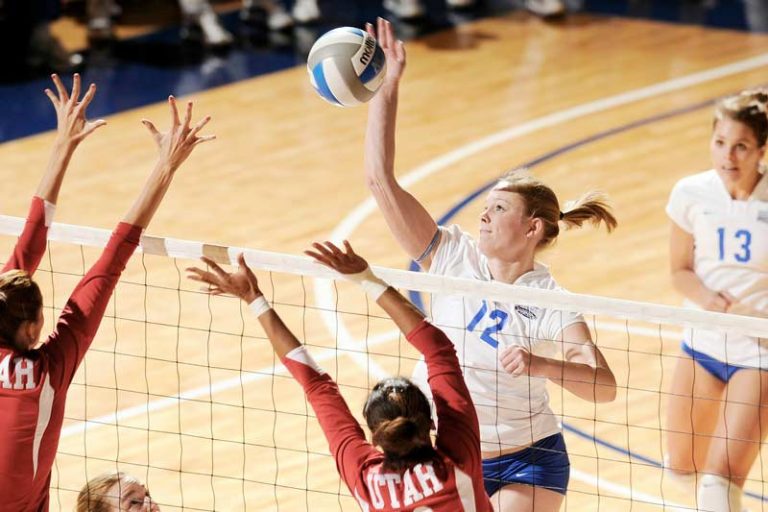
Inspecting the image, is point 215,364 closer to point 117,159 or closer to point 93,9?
point 117,159

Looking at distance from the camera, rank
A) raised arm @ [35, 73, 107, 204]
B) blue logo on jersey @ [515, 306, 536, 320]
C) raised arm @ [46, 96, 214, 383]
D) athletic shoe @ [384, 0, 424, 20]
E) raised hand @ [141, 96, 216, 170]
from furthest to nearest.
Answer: athletic shoe @ [384, 0, 424, 20]
blue logo on jersey @ [515, 306, 536, 320]
raised arm @ [35, 73, 107, 204]
raised hand @ [141, 96, 216, 170]
raised arm @ [46, 96, 214, 383]

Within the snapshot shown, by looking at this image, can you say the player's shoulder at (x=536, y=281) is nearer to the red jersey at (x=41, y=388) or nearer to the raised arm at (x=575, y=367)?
the raised arm at (x=575, y=367)

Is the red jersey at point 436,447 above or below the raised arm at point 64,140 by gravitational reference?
below

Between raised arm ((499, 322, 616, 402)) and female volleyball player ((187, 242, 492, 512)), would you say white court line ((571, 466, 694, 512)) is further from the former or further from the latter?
female volleyball player ((187, 242, 492, 512))

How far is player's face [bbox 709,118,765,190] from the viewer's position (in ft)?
20.7

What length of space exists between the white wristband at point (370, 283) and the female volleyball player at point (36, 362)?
842 mm

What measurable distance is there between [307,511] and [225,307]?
2.71 m

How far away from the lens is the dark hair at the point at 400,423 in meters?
4.27

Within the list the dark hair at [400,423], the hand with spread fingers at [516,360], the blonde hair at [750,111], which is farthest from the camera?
the blonde hair at [750,111]

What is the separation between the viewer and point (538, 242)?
18.7ft

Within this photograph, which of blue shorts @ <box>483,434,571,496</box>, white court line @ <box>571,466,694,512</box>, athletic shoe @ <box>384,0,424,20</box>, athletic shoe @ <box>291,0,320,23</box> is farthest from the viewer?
athletic shoe @ <box>384,0,424,20</box>

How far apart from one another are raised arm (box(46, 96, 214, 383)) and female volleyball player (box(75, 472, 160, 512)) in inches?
30.0

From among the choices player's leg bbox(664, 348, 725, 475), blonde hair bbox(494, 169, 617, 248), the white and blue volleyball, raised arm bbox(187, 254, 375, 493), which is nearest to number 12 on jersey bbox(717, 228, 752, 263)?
player's leg bbox(664, 348, 725, 475)

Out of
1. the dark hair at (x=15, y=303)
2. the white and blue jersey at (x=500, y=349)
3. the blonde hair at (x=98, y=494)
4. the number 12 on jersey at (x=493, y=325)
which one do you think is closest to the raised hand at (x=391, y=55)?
the white and blue jersey at (x=500, y=349)
